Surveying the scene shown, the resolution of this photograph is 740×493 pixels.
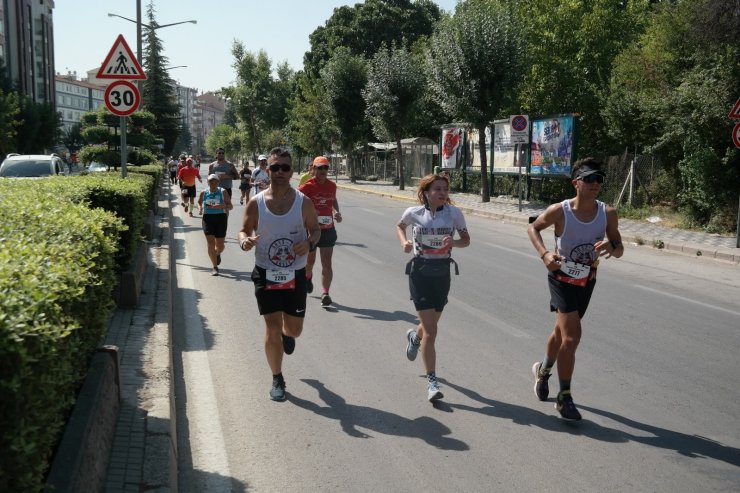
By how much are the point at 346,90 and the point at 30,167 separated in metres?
28.5

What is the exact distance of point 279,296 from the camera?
572cm

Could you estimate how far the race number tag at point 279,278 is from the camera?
5672 millimetres

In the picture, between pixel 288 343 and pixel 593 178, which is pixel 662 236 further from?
pixel 288 343

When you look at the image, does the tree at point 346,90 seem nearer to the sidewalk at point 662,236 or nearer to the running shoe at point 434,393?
the sidewalk at point 662,236

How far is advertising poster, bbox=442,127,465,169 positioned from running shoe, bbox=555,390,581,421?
27864 millimetres

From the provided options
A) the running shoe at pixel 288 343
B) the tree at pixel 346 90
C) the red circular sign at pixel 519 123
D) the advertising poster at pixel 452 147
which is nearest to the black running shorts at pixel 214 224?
the running shoe at pixel 288 343

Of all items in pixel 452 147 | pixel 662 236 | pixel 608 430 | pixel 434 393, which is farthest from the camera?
pixel 452 147

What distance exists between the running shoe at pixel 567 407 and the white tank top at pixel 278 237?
2089 millimetres

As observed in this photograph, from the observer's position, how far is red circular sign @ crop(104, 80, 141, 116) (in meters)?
11.3

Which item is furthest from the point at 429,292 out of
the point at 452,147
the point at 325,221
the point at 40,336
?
the point at 452,147

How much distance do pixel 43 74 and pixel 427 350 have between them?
3438 inches

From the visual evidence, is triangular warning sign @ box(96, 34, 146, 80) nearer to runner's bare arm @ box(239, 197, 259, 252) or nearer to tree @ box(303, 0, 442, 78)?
runner's bare arm @ box(239, 197, 259, 252)

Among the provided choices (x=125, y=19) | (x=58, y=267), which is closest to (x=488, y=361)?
(x=58, y=267)

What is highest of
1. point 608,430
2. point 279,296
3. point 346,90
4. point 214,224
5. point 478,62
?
point 346,90
